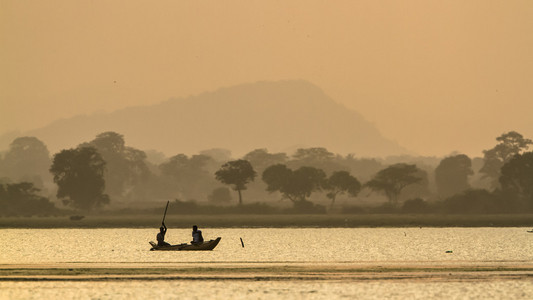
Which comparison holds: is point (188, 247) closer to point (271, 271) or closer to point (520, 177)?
point (271, 271)

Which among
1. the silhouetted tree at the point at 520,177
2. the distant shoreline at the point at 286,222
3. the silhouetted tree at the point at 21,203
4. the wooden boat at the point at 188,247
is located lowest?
the wooden boat at the point at 188,247

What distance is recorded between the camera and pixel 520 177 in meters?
193

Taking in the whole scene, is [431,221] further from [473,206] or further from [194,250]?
[194,250]

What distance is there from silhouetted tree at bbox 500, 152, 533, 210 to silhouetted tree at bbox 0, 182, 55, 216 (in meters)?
95.0

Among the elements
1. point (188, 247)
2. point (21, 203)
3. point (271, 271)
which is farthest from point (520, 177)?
point (271, 271)

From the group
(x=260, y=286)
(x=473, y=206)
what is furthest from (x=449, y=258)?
(x=473, y=206)

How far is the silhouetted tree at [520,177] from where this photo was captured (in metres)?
190

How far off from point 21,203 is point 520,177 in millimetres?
105139

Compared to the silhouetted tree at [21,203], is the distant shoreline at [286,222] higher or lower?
lower

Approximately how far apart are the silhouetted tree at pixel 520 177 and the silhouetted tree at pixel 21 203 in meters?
95.0

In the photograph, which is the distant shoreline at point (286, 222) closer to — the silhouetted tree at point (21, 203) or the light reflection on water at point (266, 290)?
the silhouetted tree at point (21, 203)

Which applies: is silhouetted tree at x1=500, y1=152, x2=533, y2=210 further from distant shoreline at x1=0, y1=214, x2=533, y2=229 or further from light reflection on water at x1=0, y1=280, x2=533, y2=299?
light reflection on water at x1=0, y1=280, x2=533, y2=299

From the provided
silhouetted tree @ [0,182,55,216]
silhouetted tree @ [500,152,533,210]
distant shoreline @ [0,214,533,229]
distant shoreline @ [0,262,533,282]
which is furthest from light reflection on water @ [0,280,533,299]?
silhouetted tree @ [500,152,533,210]

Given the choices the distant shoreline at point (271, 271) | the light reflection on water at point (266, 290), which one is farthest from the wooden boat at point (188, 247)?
the light reflection on water at point (266, 290)
